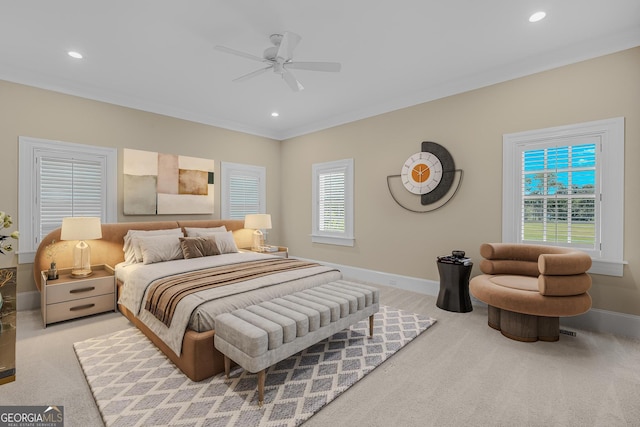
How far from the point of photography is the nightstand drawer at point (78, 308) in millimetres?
3248

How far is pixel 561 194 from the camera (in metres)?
3.40

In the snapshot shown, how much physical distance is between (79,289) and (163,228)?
1.39 m

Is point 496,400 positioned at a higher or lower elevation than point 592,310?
lower

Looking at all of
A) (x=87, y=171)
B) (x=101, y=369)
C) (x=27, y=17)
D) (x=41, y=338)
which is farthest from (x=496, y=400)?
(x=87, y=171)

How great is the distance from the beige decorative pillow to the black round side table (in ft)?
10.6

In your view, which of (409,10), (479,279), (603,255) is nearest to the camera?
(409,10)

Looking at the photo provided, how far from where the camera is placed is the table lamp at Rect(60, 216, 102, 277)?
136 inches

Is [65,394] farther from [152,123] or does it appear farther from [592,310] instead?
[592,310]

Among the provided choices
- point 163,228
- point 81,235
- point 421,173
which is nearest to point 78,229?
point 81,235

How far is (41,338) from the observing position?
2.95 m

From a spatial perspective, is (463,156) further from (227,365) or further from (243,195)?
(243,195)

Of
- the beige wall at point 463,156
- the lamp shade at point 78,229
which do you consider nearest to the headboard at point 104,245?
the lamp shade at point 78,229

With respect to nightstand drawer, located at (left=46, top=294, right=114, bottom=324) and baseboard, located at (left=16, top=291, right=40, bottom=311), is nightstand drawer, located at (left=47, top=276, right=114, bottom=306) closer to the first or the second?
nightstand drawer, located at (left=46, top=294, right=114, bottom=324)

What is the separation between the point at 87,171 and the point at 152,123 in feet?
3.93
